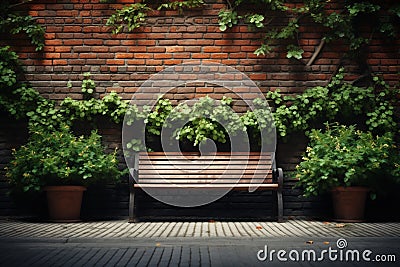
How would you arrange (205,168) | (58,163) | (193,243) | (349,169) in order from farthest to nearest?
(205,168) < (58,163) < (349,169) < (193,243)

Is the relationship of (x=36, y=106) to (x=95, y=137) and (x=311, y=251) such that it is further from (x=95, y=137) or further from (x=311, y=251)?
(x=311, y=251)

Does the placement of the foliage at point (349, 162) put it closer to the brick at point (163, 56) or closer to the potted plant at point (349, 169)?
the potted plant at point (349, 169)

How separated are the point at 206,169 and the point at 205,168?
0.02 metres

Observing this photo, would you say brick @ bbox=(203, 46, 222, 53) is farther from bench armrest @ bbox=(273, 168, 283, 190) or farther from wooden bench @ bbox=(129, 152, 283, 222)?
A: bench armrest @ bbox=(273, 168, 283, 190)

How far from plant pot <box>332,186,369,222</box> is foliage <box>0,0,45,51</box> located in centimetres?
461

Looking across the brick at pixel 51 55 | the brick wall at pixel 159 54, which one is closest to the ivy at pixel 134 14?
the brick wall at pixel 159 54

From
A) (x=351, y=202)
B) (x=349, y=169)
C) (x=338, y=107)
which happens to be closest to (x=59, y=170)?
(x=349, y=169)

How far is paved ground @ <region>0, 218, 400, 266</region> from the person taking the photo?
4406 mm

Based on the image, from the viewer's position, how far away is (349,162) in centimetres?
682

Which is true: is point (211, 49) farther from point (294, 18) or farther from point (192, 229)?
point (192, 229)

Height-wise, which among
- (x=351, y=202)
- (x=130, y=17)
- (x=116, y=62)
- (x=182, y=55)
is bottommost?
(x=351, y=202)

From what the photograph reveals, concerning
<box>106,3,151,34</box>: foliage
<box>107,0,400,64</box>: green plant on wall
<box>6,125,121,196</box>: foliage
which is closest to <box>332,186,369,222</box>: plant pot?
<box>107,0,400,64</box>: green plant on wall

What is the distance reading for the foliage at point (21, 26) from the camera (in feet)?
25.9

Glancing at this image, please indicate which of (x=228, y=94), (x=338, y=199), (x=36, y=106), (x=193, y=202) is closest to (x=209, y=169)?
(x=193, y=202)
